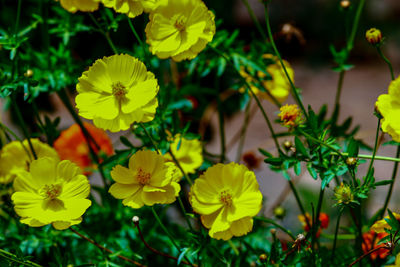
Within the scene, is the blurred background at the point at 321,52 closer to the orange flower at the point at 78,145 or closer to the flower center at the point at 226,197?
the orange flower at the point at 78,145

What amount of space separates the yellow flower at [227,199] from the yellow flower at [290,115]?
0.32 ft

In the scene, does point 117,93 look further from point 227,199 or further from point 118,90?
point 227,199

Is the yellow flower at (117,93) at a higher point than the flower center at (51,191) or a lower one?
higher

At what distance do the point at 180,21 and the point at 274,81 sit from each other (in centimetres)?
40

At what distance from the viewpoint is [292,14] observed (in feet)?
9.69

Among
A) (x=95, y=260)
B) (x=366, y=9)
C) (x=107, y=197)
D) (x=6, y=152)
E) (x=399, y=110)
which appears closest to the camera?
(x=399, y=110)

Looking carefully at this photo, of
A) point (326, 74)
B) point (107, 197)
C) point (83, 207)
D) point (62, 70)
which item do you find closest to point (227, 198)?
point (83, 207)

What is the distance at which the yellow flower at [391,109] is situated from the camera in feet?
2.48

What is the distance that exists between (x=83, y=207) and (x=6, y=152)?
1.19ft

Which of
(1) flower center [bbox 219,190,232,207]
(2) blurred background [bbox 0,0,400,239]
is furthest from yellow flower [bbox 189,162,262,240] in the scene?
(2) blurred background [bbox 0,0,400,239]

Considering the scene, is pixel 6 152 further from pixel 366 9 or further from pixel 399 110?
pixel 366 9

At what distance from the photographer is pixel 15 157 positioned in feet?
3.56

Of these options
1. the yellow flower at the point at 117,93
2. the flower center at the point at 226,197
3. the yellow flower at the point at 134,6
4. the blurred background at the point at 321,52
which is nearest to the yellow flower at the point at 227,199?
the flower center at the point at 226,197

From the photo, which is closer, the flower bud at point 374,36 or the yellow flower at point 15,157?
the flower bud at point 374,36
